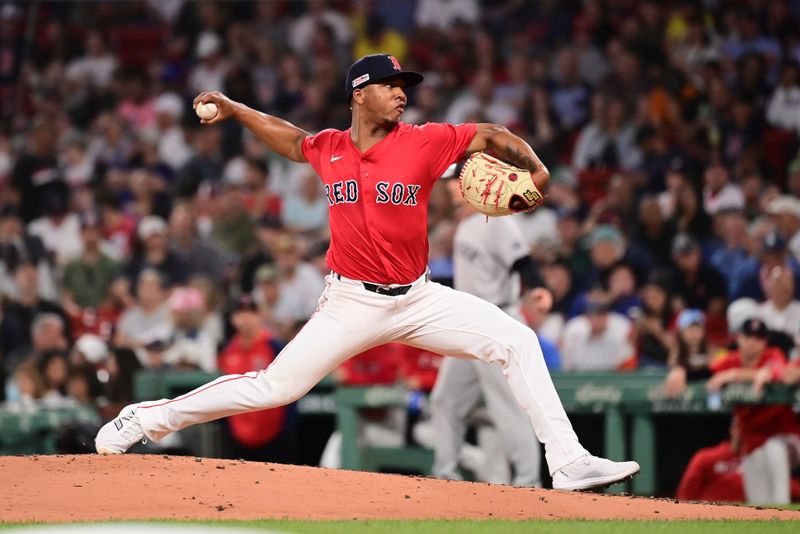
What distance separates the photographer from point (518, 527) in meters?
5.03

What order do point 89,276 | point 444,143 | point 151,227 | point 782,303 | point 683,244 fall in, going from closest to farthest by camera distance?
point 444,143 → point 782,303 → point 683,244 → point 89,276 → point 151,227

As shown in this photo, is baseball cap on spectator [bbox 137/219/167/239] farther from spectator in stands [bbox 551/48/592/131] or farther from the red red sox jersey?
the red red sox jersey

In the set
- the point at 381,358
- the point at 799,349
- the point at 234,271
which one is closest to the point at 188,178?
the point at 234,271

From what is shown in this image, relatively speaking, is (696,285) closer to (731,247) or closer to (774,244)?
(731,247)

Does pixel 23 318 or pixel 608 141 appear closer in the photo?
pixel 23 318

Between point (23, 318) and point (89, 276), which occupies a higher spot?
point (89, 276)

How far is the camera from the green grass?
16.2ft

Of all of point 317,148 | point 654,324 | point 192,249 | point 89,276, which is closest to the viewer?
point 317,148

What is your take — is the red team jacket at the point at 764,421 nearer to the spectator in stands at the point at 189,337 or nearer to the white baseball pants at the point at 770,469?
the white baseball pants at the point at 770,469

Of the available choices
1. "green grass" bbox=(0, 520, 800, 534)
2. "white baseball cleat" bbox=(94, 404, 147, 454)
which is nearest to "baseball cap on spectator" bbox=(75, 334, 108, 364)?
"white baseball cleat" bbox=(94, 404, 147, 454)

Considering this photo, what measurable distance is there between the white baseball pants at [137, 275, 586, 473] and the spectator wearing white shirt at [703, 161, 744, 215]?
5.47 metres

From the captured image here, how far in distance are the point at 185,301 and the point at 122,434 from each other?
4.94m

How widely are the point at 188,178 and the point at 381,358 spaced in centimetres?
491

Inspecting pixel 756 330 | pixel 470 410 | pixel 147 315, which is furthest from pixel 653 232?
pixel 147 315
